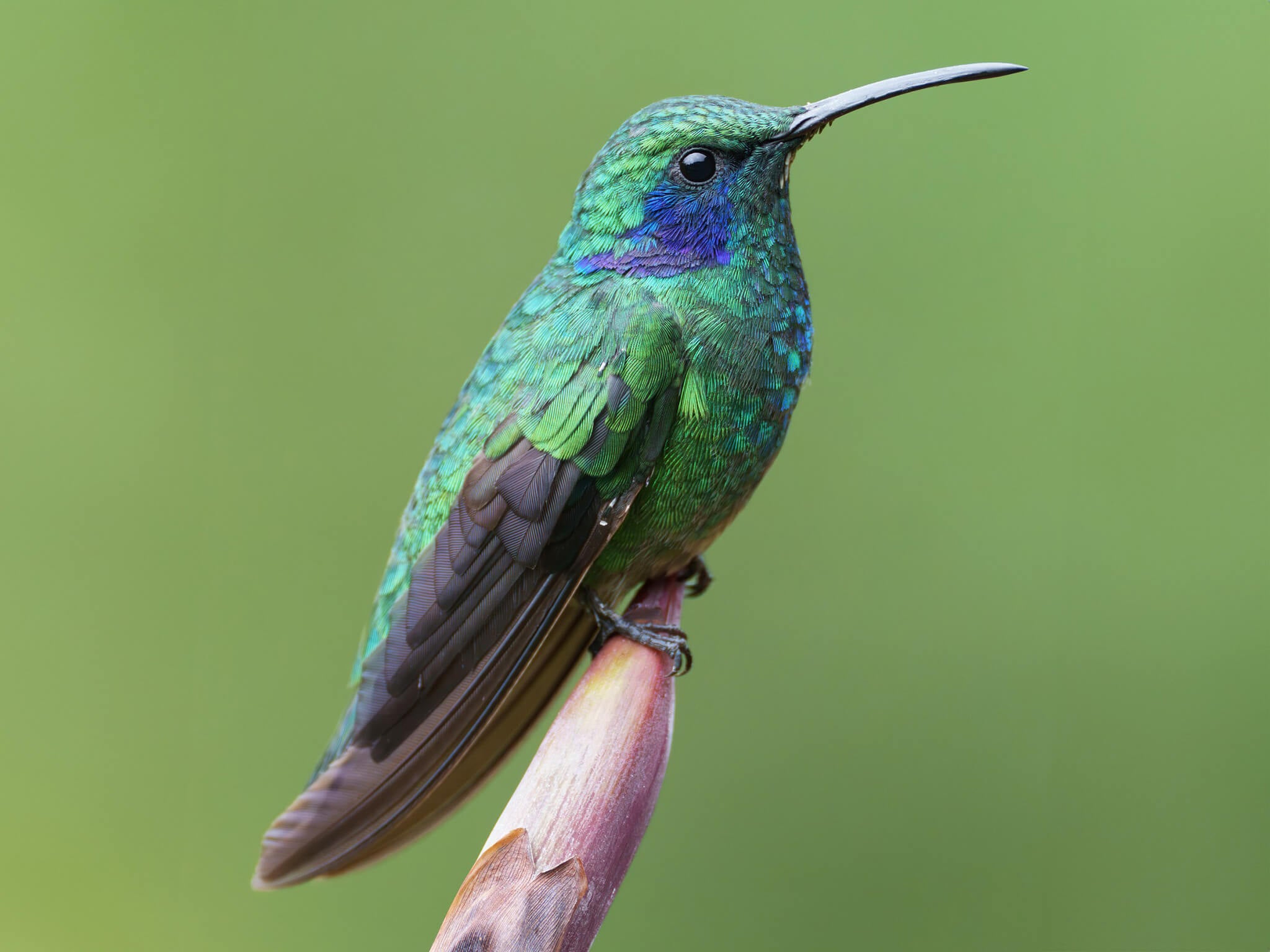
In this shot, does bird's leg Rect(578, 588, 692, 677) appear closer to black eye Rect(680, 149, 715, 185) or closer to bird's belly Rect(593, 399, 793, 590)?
bird's belly Rect(593, 399, 793, 590)

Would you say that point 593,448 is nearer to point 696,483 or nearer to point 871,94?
point 696,483

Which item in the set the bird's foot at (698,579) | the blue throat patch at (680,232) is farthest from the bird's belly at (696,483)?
the bird's foot at (698,579)

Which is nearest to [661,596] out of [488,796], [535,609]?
[535,609]

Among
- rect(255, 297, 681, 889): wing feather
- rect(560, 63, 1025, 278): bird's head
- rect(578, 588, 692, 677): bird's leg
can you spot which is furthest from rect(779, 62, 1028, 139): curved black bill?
rect(578, 588, 692, 677): bird's leg

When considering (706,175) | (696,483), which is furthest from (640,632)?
(706,175)

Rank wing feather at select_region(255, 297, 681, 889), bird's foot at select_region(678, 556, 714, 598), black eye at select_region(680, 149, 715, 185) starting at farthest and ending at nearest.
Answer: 1. bird's foot at select_region(678, 556, 714, 598)
2. black eye at select_region(680, 149, 715, 185)
3. wing feather at select_region(255, 297, 681, 889)

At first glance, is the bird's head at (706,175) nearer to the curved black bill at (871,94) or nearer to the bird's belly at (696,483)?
the curved black bill at (871,94)

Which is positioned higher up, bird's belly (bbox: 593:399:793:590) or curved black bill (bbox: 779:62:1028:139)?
curved black bill (bbox: 779:62:1028:139)
